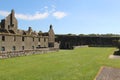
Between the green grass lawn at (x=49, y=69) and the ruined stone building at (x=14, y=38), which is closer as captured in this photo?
the green grass lawn at (x=49, y=69)

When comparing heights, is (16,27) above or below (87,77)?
above

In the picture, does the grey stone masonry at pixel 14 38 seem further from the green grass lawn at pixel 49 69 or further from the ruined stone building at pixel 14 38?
the green grass lawn at pixel 49 69

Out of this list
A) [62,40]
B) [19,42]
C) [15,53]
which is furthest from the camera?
[62,40]

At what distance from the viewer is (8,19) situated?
195 feet

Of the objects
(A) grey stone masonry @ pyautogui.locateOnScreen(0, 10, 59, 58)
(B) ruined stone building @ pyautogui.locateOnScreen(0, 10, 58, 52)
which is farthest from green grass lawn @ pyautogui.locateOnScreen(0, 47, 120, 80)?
(B) ruined stone building @ pyautogui.locateOnScreen(0, 10, 58, 52)

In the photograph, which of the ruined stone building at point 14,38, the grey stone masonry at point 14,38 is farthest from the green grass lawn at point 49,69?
the ruined stone building at point 14,38

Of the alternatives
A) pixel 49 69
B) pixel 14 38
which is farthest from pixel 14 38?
pixel 49 69

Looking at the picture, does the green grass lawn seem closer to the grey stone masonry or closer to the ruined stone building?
the grey stone masonry

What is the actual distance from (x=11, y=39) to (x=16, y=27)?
12653 mm

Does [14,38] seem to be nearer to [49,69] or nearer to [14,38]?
[14,38]

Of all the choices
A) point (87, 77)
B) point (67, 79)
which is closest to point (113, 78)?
point (87, 77)

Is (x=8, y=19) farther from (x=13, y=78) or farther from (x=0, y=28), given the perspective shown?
(x=13, y=78)

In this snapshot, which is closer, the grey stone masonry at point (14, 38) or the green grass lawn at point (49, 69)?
the green grass lawn at point (49, 69)

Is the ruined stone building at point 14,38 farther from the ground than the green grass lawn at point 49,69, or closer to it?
farther from the ground
